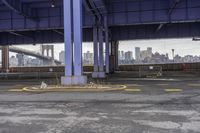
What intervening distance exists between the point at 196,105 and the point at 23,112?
21.6 feet

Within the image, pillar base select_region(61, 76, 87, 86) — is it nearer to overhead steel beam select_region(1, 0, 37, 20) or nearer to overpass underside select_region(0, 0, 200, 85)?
overpass underside select_region(0, 0, 200, 85)

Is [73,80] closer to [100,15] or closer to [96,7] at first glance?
[96,7]

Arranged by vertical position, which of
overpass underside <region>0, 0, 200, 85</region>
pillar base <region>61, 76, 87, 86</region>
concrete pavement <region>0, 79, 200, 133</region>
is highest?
overpass underside <region>0, 0, 200, 85</region>

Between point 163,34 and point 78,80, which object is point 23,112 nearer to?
point 78,80

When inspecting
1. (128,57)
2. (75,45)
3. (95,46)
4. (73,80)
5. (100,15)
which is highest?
(100,15)

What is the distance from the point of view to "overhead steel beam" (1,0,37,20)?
33619 millimetres

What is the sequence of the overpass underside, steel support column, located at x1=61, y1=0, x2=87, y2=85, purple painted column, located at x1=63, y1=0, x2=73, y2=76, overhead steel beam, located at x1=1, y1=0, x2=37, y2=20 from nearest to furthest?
1. steel support column, located at x1=61, y1=0, x2=87, y2=85
2. purple painted column, located at x1=63, y1=0, x2=73, y2=76
3. overhead steel beam, located at x1=1, y1=0, x2=37, y2=20
4. the overpass underside

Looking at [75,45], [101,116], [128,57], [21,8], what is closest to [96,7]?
[21,8]

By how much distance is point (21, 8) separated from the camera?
36562mm

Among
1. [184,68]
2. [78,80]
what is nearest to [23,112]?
[78,80]

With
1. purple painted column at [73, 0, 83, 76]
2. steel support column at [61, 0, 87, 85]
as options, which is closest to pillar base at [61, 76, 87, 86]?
steel support column at [61, 0, 87, 85]

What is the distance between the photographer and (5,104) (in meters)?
14.6

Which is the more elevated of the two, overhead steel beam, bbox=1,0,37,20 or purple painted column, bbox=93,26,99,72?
overhead steel beam, bbox=1,0,37,20

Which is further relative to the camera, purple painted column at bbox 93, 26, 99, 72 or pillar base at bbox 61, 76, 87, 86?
purple painted column at bbox 93, 26, 99, 72
